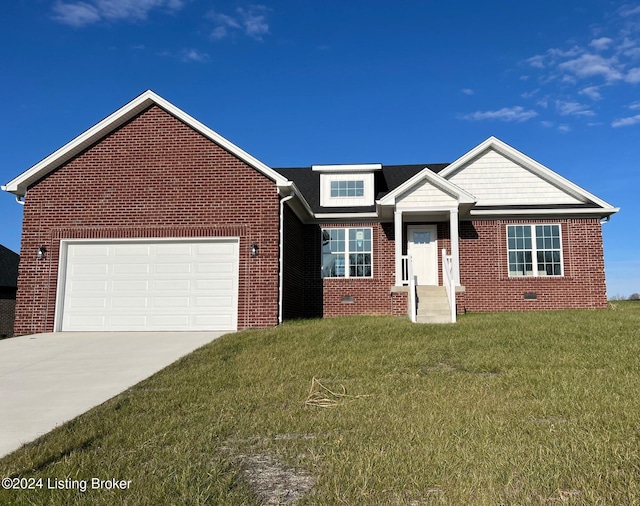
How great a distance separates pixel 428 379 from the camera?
245 inches

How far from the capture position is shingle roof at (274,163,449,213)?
16.7m

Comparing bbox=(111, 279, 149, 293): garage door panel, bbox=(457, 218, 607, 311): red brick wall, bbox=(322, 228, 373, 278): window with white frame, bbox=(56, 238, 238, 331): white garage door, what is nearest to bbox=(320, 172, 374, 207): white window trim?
bbox=(322, 228, 373, 278): window with white frame

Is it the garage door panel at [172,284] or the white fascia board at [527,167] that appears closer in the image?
the garage door panel at [172,284]

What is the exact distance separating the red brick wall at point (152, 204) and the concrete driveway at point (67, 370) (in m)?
1.40

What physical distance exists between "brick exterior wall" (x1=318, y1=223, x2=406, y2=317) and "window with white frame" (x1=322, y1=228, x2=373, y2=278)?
0.21 m

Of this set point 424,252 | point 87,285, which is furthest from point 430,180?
point 87,285

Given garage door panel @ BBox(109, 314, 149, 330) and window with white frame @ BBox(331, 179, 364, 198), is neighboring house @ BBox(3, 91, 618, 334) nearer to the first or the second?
garage door panel @ BBox(109, 314, 149, 330)

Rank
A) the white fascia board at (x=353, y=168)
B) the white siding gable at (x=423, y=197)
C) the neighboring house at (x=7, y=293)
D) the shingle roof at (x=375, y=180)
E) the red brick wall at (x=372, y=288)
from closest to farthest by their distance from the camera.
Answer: the white siding gable at (x=423, y=197), the red brick wall at (x=372, y=288), the shingle roof at (x=375, y=180), the white fascia board at (x=353, y=168), the neighboring house at (x=7, y=293)

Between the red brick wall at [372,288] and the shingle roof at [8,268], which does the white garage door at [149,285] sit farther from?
the shingle roof at [8,268]

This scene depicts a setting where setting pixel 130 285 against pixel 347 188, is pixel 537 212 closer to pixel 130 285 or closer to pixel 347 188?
pixel 347 188

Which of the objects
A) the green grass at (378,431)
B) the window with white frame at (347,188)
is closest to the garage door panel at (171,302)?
the green grass at (378,431)

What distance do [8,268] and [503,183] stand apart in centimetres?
3213

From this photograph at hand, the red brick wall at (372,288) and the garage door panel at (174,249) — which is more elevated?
the garage door panel at (174,249)

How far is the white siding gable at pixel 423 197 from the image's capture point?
48.4 feet
